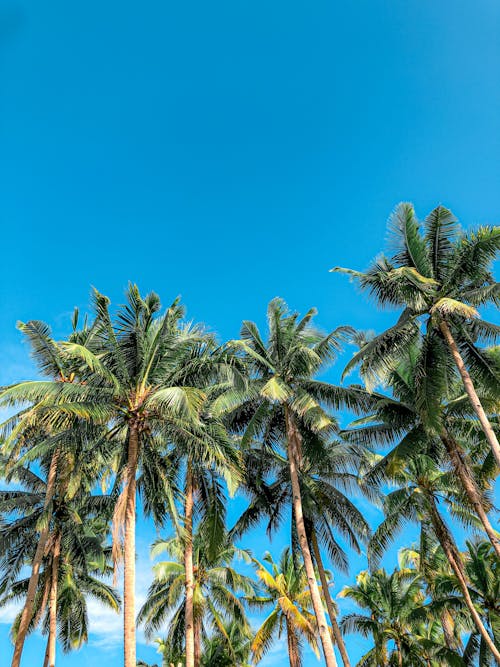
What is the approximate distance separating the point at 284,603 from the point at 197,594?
485 cm

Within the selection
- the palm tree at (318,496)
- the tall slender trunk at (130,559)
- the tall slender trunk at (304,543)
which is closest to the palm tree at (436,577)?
the palm tree at (318,496)

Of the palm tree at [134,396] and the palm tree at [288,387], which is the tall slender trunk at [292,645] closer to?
the palm tree at [288,387]

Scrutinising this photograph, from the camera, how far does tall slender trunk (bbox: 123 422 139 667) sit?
12.9 m

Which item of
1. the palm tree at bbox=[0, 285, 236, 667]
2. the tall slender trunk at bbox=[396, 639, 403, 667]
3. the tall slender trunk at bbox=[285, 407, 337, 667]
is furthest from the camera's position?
the tall slender trunk at bbox=[396, 639, 403, 667]

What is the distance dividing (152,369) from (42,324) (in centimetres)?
547

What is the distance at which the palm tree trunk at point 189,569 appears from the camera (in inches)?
715

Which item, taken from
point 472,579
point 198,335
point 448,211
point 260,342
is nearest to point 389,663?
point 472,579

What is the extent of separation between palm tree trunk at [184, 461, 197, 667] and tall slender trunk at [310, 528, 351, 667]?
222 inches

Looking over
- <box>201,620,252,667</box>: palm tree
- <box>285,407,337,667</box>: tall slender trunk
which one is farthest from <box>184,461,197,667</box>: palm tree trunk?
<box>201,620,252,667</box>: palm tree

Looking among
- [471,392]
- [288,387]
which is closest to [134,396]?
[288,387]

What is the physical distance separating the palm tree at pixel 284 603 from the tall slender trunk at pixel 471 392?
38.6ft

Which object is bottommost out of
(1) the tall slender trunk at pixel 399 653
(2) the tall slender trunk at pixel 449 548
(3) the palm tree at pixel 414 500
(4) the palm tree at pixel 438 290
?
(1) the tall slender trunk at pixel 399 653

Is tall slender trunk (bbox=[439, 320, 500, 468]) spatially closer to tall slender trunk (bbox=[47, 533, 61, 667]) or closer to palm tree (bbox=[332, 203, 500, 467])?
palm tree (bbox=[332, 203, 500, 467])

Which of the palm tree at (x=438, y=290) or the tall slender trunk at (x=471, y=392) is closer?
the tall slender trunk at (x=471, y=392)
